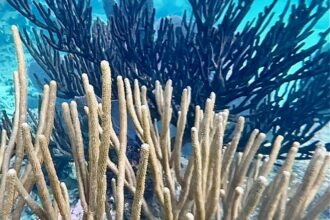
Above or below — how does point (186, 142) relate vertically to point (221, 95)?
below

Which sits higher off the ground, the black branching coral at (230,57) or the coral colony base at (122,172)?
the black branching coral at (230,57)

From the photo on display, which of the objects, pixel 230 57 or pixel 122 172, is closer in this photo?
pixel 122 172

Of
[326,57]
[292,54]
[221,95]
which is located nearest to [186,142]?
[221,95]

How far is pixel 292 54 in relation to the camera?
4.18 meters

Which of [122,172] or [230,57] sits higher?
[230,57]

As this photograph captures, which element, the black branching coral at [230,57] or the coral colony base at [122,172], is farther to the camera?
the black branching coral at [230,57]

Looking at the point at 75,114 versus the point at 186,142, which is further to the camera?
the point at 186,142

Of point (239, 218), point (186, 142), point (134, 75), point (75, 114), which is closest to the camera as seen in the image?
point (239, 218)

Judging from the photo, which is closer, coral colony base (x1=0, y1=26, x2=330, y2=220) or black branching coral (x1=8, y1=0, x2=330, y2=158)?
coral colony base (x1=0, y1=26, x2=330, y2=220)

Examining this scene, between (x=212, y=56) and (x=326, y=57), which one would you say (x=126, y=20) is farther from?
(x=326, y=57)

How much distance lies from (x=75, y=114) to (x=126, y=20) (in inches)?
128

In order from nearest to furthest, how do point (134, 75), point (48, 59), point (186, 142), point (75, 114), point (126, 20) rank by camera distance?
point (75, 114) < point (186, 142) < point (134, 75) < point (126, 20) < point (48, 59)

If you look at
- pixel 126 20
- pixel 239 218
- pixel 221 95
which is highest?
pixel 126 20

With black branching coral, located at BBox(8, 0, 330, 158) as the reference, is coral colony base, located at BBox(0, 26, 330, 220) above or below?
below
